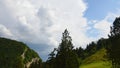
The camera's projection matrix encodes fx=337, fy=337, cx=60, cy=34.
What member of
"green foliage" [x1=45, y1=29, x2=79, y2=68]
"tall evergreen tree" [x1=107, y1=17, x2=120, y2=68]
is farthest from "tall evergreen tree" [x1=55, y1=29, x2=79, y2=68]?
"tall evergreen tree" [x1=107, y1=17, x2=120, y2=68]

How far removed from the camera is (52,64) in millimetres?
78562

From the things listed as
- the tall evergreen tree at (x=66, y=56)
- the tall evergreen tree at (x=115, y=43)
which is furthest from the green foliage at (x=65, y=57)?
the tall evergreen tree at (x=115, y=43)

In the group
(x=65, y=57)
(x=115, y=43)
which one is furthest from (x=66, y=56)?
(x=115, y=43)

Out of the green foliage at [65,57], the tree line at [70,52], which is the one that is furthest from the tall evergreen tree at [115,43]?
the green foliage at [65,57]

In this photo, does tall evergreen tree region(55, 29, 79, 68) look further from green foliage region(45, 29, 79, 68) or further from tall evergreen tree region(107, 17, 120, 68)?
tall evergreen tree region(107, 17, 120, 68)

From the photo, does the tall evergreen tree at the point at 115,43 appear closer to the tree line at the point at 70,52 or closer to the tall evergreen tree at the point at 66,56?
the tree line at the point at 70,52

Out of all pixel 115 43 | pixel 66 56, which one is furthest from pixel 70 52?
pixel 115 43

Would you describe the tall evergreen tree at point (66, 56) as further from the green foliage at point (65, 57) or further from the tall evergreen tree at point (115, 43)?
the tall evergreen tree at point (115, 43)

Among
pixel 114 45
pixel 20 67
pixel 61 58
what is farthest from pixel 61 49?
pixel 20 67

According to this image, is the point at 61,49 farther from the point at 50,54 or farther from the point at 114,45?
the point at 114,45

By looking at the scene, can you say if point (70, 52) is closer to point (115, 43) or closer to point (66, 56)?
point (66, 56)

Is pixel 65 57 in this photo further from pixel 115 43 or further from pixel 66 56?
pixel 115 43

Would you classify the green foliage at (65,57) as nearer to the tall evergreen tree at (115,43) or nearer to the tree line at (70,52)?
the tree line at (70,52)

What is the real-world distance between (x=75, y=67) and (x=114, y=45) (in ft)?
36.5
